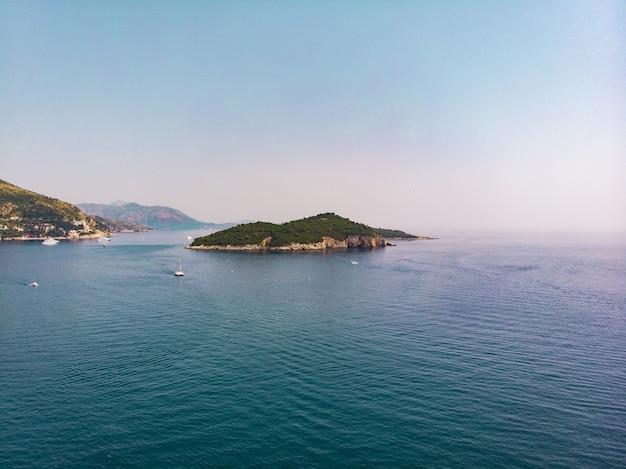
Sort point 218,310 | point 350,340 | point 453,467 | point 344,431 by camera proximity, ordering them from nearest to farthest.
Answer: point 453,467 → point 344,431 → point 350,340 → point 218,310

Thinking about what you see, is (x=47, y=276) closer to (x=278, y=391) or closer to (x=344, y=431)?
(x=278, y=391)

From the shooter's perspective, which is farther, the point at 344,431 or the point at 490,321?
the point at 490,321

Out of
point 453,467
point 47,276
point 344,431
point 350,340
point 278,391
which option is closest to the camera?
point 453,467

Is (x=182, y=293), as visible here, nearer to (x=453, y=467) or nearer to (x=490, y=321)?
(x=490, y=321)

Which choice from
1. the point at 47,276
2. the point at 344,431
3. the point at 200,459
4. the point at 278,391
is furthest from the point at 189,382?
the point at 47,276

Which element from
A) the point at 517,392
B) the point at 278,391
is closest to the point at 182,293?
the point at 278,391

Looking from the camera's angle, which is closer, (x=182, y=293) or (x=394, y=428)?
(x=394, y=428)
